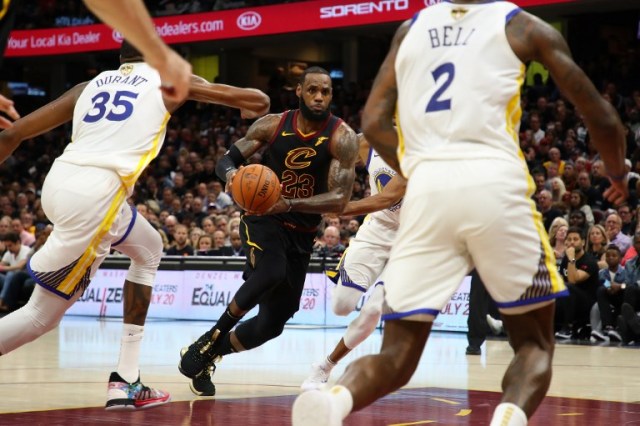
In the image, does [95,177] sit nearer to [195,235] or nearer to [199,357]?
[199,357]

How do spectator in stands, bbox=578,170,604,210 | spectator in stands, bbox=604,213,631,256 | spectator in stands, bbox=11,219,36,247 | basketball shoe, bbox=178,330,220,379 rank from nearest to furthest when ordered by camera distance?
1. basketball shoe, bbox=178,330,220,379
2. spectator in stands, bbox=604,213,631,256
3. spectator in stands, bbox=578,170,604,210
4. spectator in stands, bbox=11,219,36,247

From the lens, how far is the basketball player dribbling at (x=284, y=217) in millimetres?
7082

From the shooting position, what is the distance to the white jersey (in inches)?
305

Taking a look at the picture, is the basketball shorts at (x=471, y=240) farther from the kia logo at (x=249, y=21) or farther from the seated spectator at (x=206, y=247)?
the kia logo at (x=249, y=21)

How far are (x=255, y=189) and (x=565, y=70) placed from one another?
9.85 ft

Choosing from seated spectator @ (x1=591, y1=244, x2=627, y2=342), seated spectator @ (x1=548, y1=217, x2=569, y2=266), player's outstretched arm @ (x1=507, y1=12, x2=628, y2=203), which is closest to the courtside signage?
seated spectator @ (x1=548, y1=217, x2=569, y2=266)

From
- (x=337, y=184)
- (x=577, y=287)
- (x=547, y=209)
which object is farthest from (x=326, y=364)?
(x=547, y=209)

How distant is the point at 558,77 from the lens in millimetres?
3879

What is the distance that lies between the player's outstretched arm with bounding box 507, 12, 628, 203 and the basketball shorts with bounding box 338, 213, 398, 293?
3817 millimetres

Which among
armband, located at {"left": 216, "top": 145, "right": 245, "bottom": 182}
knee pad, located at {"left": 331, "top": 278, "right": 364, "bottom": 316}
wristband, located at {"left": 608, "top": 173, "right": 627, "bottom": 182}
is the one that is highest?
armband, located at {"left": 216, "top": 145, "right": 245, "bottom": 182}

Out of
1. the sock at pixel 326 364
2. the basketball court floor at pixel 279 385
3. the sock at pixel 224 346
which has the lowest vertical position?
the basketball court floor at pixel 279 385

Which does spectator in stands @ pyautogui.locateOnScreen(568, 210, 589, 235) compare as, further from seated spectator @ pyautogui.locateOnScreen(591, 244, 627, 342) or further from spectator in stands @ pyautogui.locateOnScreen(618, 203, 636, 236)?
seated spectator @ pyautogui.locateOnScreen(591, 244, 627, 342)

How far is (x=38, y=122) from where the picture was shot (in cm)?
604

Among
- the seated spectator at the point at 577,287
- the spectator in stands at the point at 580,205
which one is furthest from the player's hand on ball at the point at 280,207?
the spectator in stands at the point at 580,205
